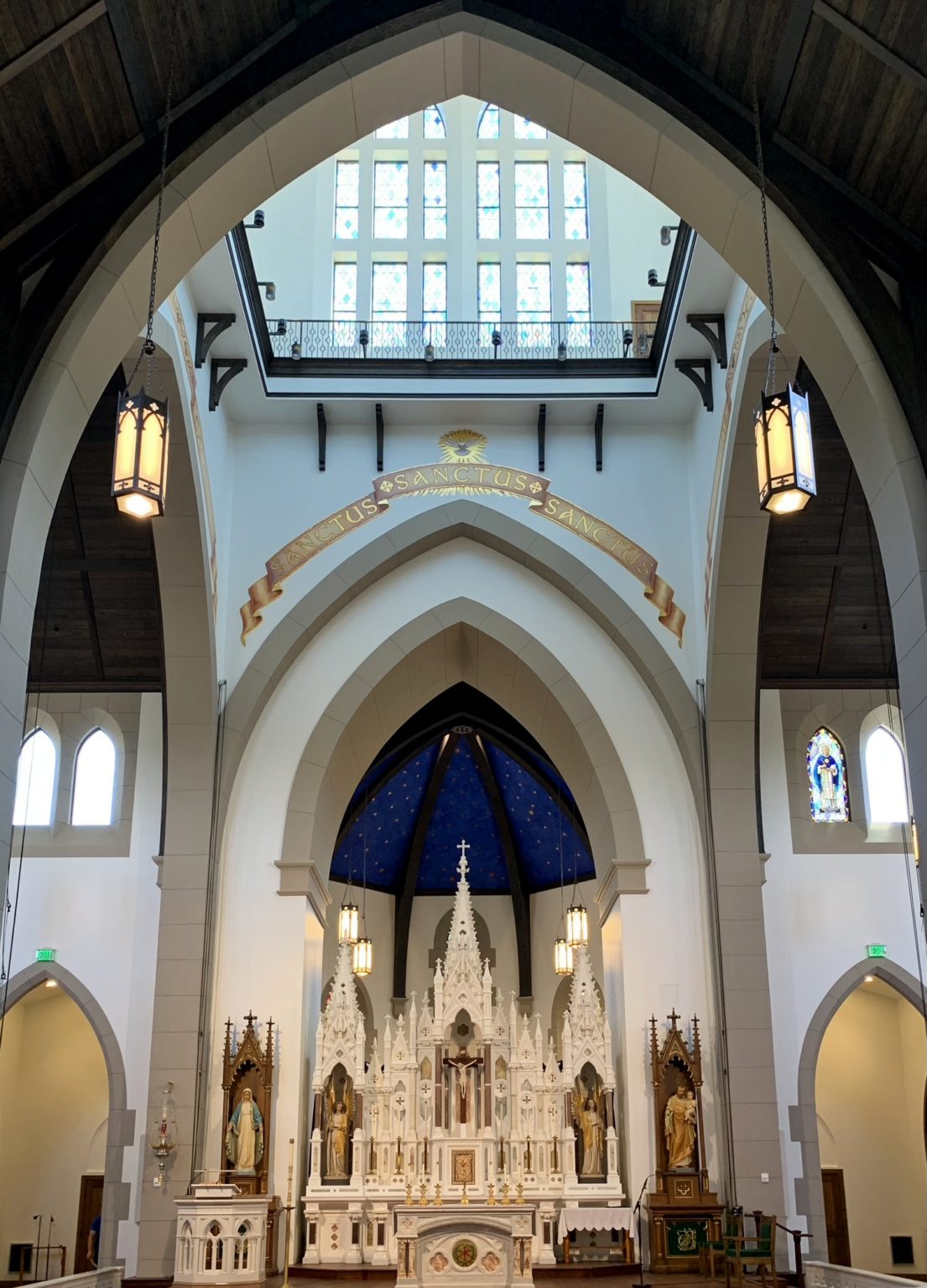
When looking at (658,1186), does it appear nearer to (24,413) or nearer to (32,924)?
(32,924)

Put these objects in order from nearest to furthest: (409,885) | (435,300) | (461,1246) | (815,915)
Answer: (461,1246)
(815,915)
(435,300)
(409,885)

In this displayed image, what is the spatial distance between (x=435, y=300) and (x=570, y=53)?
9.42 m

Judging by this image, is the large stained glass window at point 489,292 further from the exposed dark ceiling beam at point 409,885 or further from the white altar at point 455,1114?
the exposed dark ceiling beam at point 409,885

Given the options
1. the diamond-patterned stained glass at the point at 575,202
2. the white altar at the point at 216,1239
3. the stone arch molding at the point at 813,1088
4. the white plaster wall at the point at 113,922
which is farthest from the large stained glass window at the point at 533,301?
the white altar at the point at 216,1239

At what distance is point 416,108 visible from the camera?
9.22m

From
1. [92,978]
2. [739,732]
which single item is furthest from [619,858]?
[92,978]

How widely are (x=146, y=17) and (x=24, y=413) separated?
2310mm

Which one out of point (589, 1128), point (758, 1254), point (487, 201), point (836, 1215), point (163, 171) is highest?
point (487, 201)

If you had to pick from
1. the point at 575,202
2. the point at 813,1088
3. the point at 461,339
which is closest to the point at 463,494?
the point at 461,339

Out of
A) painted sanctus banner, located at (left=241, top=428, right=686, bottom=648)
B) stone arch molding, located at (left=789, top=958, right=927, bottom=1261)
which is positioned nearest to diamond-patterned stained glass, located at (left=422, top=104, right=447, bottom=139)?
painted sanctus banner, located at (left=241, top=428, right=686, bottom=648)

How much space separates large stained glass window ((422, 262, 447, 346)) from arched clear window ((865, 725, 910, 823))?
7421 millimetres

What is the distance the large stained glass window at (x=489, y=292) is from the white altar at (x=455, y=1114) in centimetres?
794

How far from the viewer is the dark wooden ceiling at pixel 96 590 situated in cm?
1488

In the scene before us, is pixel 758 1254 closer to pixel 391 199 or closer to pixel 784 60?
pixel 784 60
